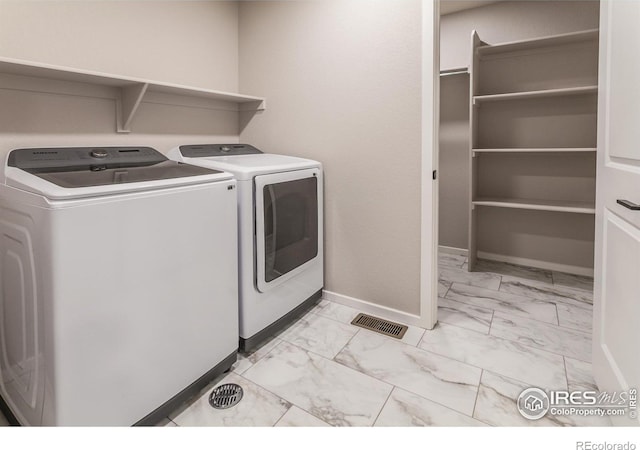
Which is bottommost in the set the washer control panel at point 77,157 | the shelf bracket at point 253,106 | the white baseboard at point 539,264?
the white baseboard at point 539,264

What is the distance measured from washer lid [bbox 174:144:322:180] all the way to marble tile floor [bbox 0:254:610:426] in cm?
95

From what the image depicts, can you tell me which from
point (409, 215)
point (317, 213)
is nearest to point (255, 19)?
point (317, 213)

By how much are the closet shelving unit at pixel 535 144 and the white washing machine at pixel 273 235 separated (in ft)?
5.13

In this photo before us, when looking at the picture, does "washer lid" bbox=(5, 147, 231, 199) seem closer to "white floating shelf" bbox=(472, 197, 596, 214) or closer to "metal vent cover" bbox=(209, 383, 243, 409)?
"metal vent cover" bbox=(209, 383, 243, 409)

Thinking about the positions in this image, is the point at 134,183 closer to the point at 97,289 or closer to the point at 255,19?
the point at 97,289

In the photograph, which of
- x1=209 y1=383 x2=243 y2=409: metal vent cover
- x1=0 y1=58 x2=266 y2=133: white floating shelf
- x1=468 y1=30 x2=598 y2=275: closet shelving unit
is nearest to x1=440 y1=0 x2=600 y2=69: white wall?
x1=468 y1=30 x2=598 y2=275: closet shelving unit

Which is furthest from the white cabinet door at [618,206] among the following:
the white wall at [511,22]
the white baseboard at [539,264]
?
the white wall at [511,22]

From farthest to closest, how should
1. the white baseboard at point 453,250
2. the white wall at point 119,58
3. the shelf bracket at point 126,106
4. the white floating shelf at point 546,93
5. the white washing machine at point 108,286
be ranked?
the white baseboard at point 453,250
the white floating shelf at point 546,93
the shelf bracket at point 126,106
the white wall at point 119,58
the white washing machine at point 108,286

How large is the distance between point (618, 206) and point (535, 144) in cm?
203

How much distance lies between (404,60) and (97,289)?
185 cm

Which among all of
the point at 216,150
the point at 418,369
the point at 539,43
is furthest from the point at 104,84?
the point at 539,43

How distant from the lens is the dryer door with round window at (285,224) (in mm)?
1814

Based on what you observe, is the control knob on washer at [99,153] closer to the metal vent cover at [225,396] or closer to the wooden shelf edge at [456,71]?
the metal vent cover at [225,396]

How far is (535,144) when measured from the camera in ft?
10.1
